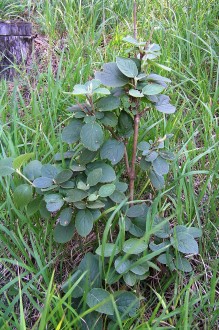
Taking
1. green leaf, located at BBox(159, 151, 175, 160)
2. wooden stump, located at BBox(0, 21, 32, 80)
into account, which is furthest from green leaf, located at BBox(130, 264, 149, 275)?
wooden stump, located at BBox(0, 21, 32, 80)

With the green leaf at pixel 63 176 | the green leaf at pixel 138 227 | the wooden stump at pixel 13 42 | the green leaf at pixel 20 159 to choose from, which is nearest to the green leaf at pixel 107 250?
the green leaf at pixel 138 227

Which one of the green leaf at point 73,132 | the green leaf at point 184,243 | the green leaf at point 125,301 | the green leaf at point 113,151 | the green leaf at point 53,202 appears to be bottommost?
the green leaf at point 125,301

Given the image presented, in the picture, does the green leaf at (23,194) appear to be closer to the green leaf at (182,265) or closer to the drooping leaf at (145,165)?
the drooping leaf at (145,165)

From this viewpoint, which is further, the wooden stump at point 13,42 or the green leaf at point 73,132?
the wooden stump at point 13,42

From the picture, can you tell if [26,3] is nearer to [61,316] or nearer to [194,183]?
[194,183]

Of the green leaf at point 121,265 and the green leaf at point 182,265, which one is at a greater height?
the green leaf at point 121,265

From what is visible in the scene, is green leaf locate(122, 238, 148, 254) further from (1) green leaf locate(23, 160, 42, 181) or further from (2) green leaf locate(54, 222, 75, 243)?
(1) green leaf locate(23, 160, 42, 181)

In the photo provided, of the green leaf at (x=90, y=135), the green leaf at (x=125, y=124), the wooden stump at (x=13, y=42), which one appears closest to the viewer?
the green leaf at (x=90, y=135)

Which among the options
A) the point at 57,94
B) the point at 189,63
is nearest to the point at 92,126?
the point at 57,94

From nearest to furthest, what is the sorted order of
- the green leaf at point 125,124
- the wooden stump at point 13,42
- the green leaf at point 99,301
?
the green leaf at point 99,301 < the green leaf at point 125,124 < the wooden stump at point 13,42
